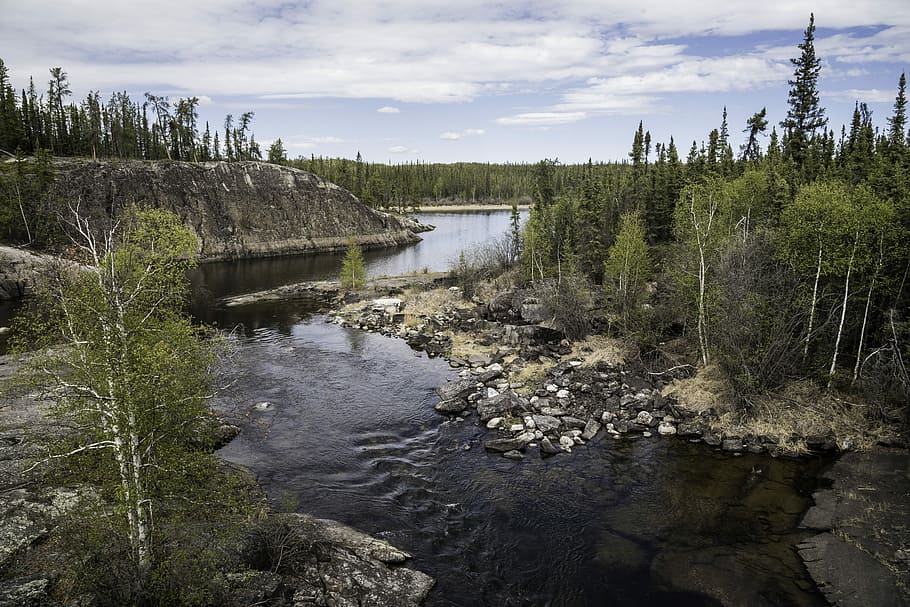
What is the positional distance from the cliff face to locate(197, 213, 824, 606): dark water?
230 feet

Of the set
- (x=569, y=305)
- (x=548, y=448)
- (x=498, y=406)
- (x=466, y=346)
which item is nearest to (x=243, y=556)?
(x=548, y=448)

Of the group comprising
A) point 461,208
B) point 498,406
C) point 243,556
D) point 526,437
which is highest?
point 461,208

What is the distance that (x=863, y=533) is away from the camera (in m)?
17.9

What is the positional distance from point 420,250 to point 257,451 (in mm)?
79494

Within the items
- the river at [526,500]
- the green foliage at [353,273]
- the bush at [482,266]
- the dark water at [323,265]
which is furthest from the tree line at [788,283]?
the dark water at [323,265]

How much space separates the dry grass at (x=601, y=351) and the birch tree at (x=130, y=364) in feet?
84.2

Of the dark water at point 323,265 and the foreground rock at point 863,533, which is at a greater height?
the dark water at point 323,265

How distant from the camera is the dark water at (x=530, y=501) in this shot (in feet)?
53.9

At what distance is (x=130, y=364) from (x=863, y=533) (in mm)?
22279

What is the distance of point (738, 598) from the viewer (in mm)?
15547

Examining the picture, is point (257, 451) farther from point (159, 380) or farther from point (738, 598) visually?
point (738, 598)

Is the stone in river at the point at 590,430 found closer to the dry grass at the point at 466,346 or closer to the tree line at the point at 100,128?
the dry grass at the point at 466,346

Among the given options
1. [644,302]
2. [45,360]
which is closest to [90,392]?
[45,360]

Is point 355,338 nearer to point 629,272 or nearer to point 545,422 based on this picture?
point 545,422
